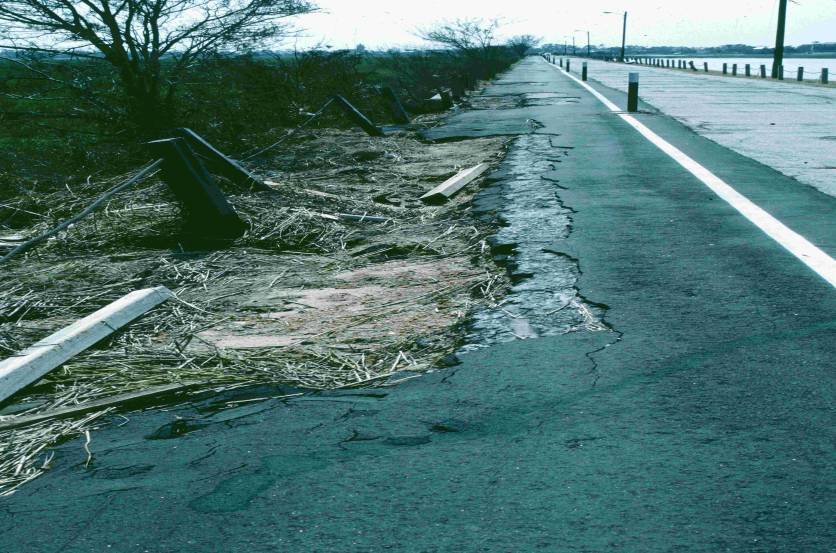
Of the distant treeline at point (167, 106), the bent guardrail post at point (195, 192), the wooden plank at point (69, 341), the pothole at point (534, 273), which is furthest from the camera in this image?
the distant treeline at point (167, 106)

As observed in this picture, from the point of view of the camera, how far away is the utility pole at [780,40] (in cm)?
4451

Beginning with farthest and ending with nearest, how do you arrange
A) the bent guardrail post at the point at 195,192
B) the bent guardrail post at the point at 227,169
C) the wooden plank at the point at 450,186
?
the wooden plank at the point at 450,186, the bent guardrail post at the point at 227,169, the bent guardrail post at the point at 195,192

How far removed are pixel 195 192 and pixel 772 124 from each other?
12.9 meters

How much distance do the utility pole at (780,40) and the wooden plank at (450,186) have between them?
38855mm

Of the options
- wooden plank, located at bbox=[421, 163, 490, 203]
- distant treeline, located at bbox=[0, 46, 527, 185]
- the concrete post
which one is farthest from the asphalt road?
the concrete post

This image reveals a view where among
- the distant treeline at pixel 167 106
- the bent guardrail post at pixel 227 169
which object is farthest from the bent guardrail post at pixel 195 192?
the distant treeline at pixel 167 106

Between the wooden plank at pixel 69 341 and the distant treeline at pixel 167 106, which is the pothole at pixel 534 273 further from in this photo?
the distant treeline at pixel 167 106

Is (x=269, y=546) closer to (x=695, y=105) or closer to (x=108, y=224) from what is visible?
(x=108, y=224)

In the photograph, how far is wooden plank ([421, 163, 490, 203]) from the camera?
8.95 metres

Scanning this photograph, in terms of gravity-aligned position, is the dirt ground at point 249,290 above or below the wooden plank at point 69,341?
below

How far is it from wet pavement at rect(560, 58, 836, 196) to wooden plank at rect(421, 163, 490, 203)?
3578mm

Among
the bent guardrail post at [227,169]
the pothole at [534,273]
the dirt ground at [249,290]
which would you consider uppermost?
the bent guardrail post at [227,169]

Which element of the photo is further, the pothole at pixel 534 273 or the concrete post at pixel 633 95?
the concrete post at pixel 633 95

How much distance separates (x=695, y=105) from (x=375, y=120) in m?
8.40
